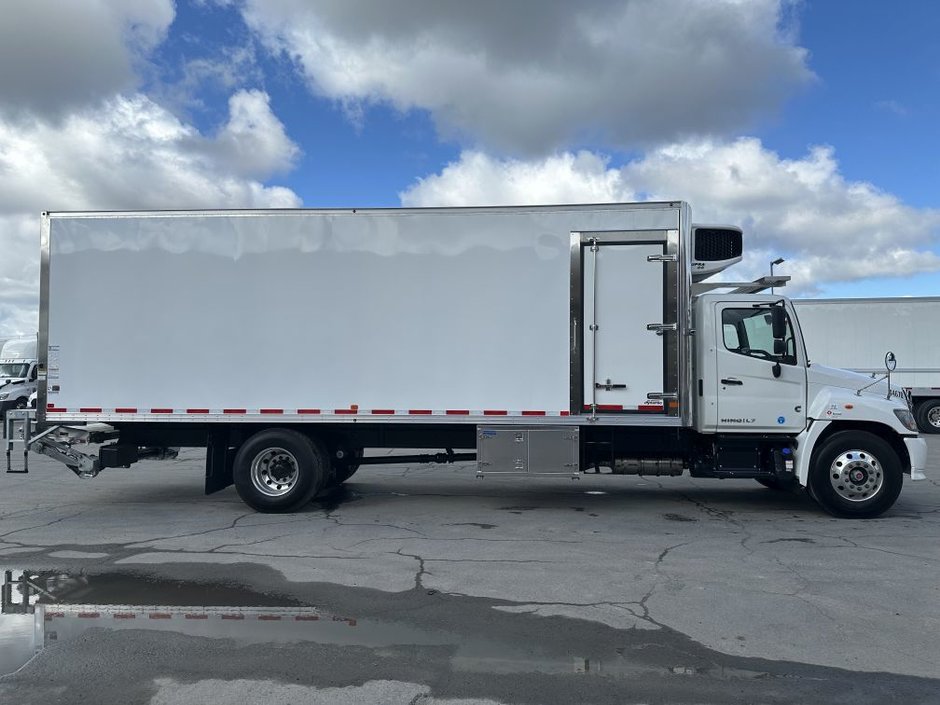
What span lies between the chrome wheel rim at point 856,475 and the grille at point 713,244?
2.64 m

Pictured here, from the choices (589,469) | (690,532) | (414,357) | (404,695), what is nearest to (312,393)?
(414,357)

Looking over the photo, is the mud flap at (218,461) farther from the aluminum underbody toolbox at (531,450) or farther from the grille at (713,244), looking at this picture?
the grille at (713,244)

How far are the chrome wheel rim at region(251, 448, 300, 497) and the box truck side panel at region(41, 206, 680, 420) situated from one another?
1.82ft

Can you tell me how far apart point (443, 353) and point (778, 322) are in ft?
12.8

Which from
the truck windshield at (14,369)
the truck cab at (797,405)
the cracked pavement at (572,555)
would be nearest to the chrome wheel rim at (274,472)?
the cracked pavement at (572,555)

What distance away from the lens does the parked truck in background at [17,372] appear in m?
23.4

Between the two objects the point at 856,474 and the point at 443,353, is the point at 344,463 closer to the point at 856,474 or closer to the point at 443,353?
the point at 443,353

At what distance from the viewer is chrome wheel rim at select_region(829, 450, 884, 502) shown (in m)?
8.09

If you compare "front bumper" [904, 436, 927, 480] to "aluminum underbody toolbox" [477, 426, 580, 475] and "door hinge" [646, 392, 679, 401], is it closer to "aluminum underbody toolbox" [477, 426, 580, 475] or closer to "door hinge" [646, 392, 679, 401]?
"door hinge" [646, 392, 679, 401]

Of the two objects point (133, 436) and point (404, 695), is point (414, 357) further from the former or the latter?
point (404, 695)

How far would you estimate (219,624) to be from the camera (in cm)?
493

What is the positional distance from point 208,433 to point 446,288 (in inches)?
135

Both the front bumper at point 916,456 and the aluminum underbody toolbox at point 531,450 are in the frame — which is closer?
the front bumper at point 916,456

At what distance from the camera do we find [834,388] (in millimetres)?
8273
